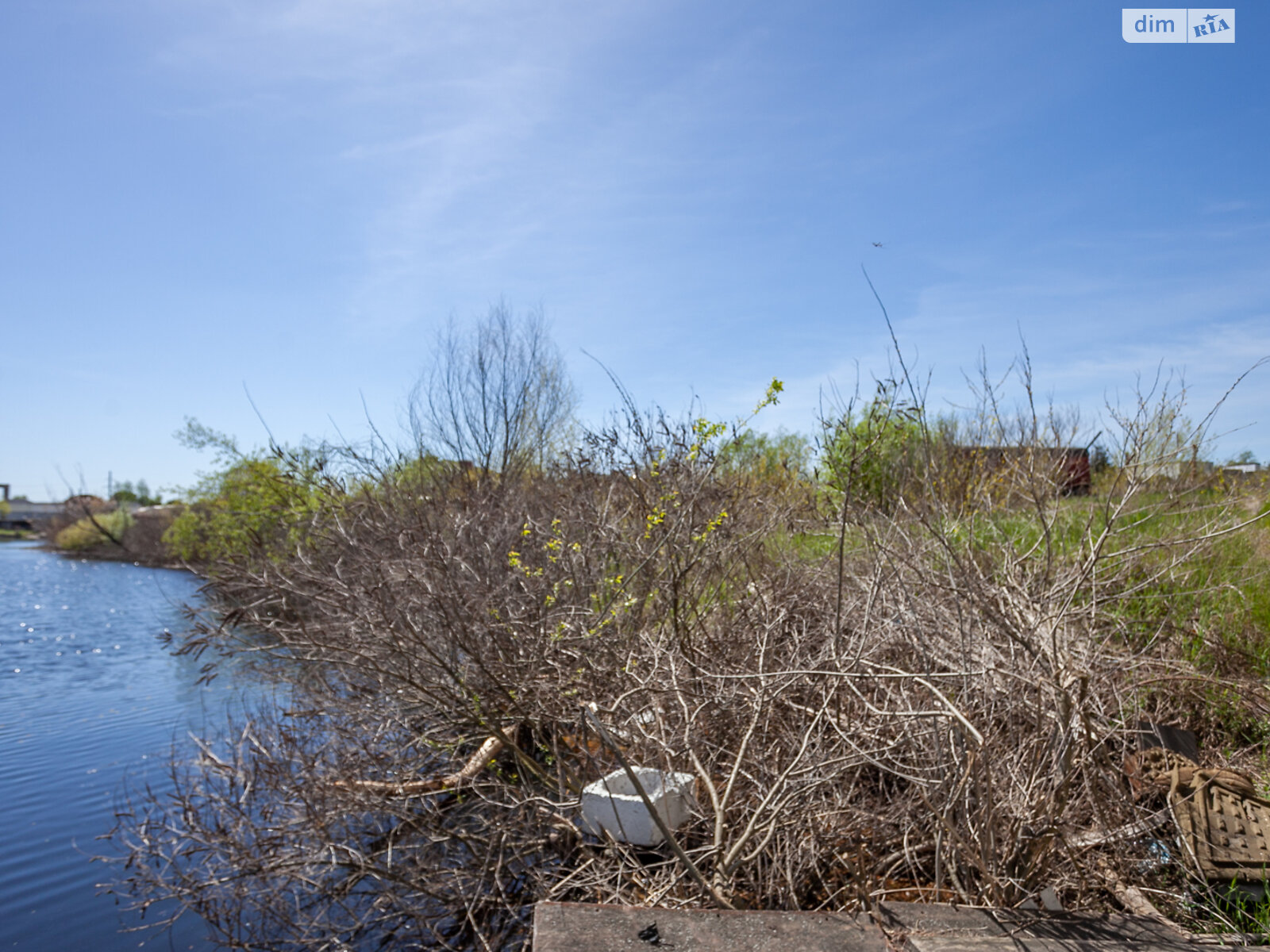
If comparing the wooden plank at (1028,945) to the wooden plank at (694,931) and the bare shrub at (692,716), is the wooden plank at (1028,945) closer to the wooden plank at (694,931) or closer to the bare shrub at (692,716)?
the wooden plank at (694,931)

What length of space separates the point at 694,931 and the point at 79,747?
8.18m

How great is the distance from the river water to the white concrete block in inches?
97.7

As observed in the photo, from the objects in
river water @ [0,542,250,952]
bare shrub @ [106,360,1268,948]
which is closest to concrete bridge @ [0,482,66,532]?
river water @ [0,542,250,952]

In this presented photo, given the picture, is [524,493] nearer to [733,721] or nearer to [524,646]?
[524,646]

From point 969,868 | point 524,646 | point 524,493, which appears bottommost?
point 969,868

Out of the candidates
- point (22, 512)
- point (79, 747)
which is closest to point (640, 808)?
point (79, 747)

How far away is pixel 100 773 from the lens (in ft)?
24.8

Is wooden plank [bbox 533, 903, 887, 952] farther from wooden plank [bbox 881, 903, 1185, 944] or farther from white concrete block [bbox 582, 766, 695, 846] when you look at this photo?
white concrete block [bbox 582, 766, 695, 846]

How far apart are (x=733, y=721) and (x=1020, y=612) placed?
5.19 feet

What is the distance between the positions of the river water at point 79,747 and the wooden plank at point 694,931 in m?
2.98

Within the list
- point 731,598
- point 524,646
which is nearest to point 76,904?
point 524,646

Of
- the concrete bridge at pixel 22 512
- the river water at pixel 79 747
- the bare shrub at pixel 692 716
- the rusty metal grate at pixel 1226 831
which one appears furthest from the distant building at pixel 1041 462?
the concrete bridge at pixel 22 512

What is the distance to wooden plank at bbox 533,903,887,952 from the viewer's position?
2.71 metres

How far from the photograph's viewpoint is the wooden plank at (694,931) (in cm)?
271
